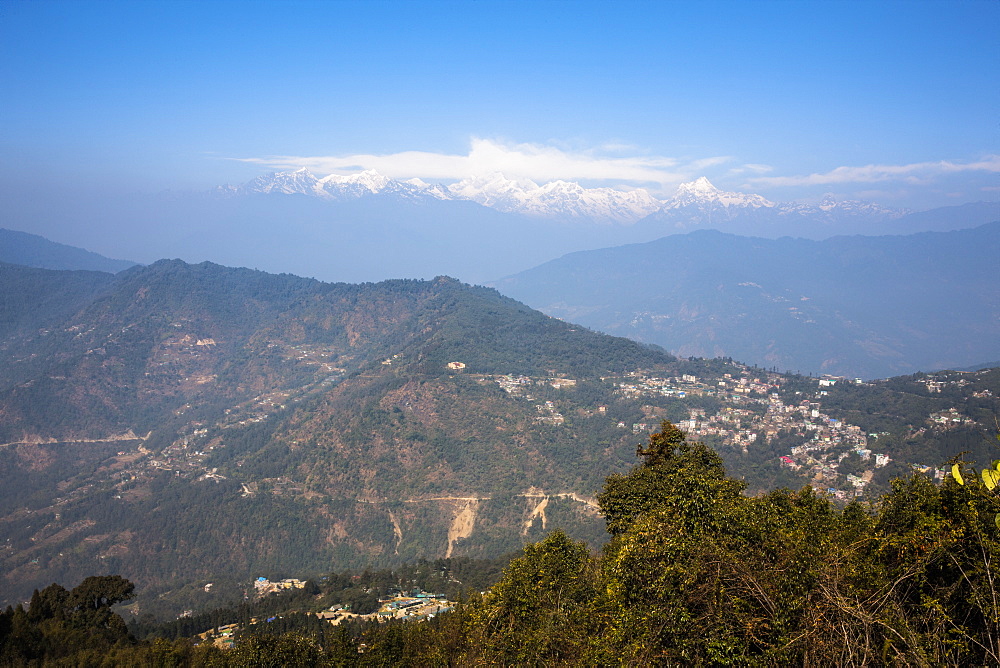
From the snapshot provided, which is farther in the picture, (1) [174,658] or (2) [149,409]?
(2) [149,409]

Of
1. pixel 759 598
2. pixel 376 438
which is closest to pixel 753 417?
pixel 376 438

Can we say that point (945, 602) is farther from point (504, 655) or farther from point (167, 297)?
point (167, 297)

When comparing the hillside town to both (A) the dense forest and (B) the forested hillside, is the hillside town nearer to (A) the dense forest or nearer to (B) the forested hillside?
(B) the forested hillside

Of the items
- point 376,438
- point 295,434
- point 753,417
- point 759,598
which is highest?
point 759,598

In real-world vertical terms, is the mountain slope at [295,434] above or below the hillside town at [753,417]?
below

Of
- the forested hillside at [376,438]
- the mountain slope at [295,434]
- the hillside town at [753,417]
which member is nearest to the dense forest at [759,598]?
the forested hillside at [376,438]

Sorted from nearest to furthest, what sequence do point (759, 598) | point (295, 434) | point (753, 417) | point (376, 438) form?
point (759, 598) → point (753, 417) → point (376, 438) → point (295, 434)

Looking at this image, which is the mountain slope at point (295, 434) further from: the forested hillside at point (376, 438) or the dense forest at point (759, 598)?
the dense forest at point (759, 598)

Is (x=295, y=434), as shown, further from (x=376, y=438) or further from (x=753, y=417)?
(x=753, y=417)

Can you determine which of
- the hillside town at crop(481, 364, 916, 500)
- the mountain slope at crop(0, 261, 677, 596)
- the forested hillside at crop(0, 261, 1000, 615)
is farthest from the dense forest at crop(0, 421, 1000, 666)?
the hillside town at crop(481, 364, 916, 500)

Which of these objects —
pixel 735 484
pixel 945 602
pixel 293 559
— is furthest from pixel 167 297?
pixel 945 602

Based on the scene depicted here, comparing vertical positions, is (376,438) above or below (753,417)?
below
